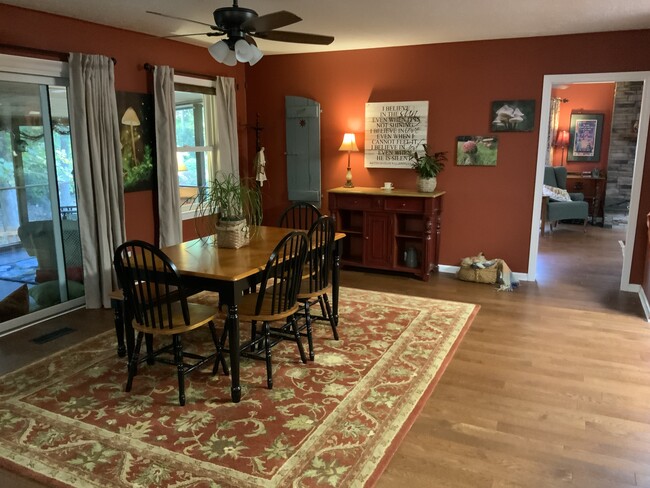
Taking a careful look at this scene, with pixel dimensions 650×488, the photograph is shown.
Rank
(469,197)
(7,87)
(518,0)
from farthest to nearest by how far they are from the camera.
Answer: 1. (469,197)
2. (7,87)
3. (518,0)

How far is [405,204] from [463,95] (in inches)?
50.4

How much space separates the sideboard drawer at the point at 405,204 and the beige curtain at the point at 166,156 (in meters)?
2.20

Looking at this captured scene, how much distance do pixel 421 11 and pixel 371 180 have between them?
2214 millimetres

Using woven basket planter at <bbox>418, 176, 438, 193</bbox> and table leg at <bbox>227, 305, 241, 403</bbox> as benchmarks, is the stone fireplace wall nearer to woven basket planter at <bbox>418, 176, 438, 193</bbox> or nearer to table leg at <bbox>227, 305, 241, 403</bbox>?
woven basket planter at <bbox>418, 176, 438, 193</bbox>

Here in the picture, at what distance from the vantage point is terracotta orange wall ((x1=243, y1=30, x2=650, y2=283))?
4.78 metres

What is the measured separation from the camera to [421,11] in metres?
3.88

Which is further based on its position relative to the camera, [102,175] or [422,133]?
[422,133]

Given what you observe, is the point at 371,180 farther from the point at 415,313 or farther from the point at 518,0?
the point at 518,0

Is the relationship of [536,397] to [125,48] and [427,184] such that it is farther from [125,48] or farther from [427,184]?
[125,48]

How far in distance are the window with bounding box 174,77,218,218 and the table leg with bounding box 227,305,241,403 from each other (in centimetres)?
297

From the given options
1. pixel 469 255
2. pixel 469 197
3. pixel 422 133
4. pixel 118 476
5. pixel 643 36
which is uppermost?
pixel 643 36

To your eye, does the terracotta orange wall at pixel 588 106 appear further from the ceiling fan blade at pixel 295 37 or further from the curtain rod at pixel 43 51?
the curtain rod at pixel 43 51

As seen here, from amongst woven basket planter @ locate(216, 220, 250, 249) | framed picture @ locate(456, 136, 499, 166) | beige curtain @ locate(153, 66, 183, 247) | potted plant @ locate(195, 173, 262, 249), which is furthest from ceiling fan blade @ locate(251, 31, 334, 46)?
framed picture @ locate(456, 136, 499, 166)

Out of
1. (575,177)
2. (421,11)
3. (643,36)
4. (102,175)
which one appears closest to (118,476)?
(102,175)
